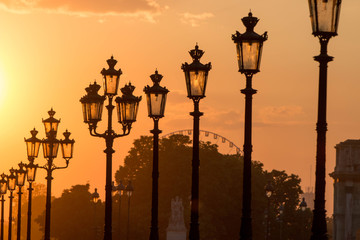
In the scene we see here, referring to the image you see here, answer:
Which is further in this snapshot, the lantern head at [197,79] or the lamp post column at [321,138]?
the lantern head at [197,79]

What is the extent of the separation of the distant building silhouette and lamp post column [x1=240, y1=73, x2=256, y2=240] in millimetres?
134779

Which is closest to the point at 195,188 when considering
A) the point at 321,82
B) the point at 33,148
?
the point at 321,82

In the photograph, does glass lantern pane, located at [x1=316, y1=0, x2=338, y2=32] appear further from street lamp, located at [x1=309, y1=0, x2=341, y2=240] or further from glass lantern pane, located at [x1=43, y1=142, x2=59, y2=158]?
glass lantern pane, located at [x1=43, y1=142, x2=59, y2=158]

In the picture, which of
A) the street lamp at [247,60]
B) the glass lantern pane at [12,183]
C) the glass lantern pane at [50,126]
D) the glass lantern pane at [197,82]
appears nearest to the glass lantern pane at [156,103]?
the glass lantern pane at [197,82]

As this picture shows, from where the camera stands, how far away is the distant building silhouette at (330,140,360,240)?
160 metres

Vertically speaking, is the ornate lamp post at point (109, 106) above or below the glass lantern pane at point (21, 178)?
above

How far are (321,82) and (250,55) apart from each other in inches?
153

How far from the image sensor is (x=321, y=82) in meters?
21.5

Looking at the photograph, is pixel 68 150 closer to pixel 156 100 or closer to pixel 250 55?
pixel 156 100

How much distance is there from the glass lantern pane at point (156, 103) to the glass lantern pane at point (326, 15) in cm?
1188

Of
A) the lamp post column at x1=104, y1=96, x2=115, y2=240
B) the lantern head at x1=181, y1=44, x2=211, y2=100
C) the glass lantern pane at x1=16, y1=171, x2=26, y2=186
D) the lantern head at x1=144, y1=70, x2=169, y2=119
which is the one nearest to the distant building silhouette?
the glass lantern pane at x1=16, y1=171, x2=26, y2=186

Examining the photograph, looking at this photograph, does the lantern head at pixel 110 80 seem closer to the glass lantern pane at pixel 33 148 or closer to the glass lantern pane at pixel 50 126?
the glass lantern pane at pixel 50 126

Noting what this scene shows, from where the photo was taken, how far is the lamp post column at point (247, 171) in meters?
24.9

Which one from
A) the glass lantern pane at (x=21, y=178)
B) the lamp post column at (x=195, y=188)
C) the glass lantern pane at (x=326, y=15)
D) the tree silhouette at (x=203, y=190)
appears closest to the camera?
the glass lantern pane at (x=326, y=15)
